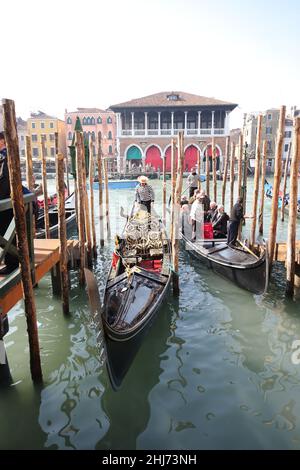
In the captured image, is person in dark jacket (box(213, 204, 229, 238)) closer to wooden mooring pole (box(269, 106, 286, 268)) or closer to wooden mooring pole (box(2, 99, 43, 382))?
wooden mooring pole (box(269, 106, 286, 268))

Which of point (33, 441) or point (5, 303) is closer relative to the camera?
point (33, 441)

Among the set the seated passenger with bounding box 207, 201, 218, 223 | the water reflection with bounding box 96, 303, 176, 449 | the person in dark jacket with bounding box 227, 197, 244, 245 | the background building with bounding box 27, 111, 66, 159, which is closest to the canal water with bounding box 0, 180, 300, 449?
the water reflection with bounding box 96, 303, 176, 449

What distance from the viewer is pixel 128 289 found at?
14.1 ft

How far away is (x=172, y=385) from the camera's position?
3646mm

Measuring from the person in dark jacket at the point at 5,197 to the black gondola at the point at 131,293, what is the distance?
3.47ft

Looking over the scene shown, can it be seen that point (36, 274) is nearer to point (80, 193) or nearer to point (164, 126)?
point (80, 193)

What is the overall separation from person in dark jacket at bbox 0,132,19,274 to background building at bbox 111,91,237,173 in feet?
85.9

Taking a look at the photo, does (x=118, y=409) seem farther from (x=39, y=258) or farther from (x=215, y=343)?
(x=39, y=258)

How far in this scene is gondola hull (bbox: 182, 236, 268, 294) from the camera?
210 inches

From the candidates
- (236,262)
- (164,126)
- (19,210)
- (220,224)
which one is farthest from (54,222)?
(164,126)

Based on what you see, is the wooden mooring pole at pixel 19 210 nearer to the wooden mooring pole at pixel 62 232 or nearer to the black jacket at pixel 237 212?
the wooden mooring pole at pixel 62 232

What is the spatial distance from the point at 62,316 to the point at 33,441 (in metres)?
2.37
